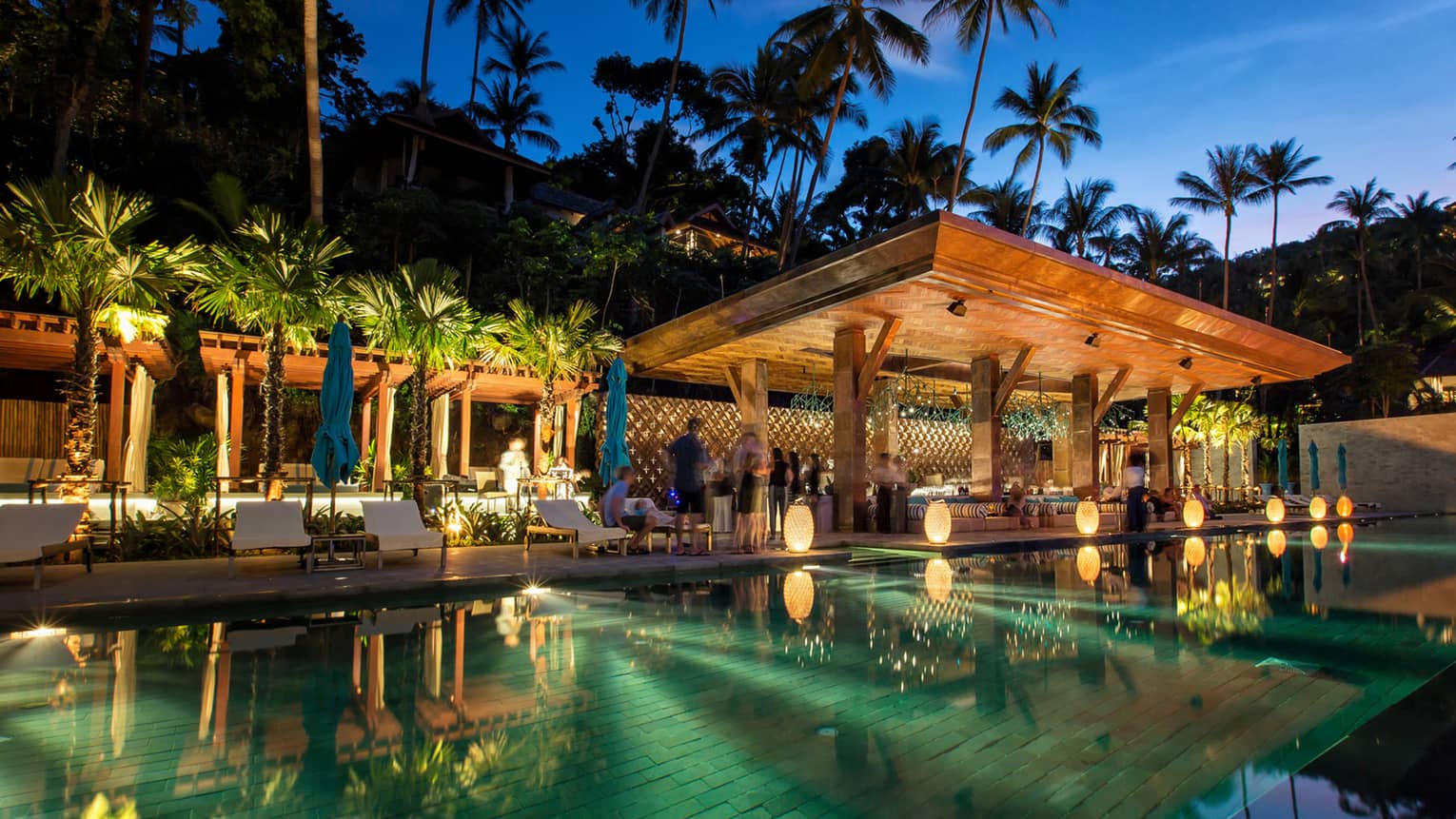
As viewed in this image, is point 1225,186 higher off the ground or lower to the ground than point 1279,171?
lower

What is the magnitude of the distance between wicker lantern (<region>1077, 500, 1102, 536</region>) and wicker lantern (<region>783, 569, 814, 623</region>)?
587 cm

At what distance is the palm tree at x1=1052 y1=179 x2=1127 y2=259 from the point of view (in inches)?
1325

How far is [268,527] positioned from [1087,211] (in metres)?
34.6

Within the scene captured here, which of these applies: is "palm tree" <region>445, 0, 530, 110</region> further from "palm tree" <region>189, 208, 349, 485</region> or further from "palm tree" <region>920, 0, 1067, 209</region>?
"palm tree" <region>189, 208, 349, 485</region>

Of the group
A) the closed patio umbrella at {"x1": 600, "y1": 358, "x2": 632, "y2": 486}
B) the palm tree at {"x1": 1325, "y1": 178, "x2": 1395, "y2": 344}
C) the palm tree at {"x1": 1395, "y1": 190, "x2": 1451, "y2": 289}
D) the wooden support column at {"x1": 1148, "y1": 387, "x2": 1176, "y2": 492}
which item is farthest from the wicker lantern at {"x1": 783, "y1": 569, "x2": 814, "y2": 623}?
the palm tree at {"x1": 1395, "y1": 190, "x2": 1451, "y2": 289}

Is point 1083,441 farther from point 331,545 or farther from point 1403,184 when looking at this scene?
point 1403,184

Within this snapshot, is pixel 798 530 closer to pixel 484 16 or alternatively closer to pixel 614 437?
pixel 614 437

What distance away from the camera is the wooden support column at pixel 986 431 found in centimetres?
1224

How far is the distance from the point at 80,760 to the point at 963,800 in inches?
115

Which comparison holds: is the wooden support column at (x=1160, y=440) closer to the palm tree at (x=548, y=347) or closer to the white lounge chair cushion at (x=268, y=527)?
the palm tree at (x=548, y=347)

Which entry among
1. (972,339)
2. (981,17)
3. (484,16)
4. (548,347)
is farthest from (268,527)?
(484,16)

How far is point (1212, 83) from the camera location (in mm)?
19969

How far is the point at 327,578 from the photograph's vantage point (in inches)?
240

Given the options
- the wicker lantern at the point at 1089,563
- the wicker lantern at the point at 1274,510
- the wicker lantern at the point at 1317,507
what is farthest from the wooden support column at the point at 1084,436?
the wicker lantern at the point at 1317,507
